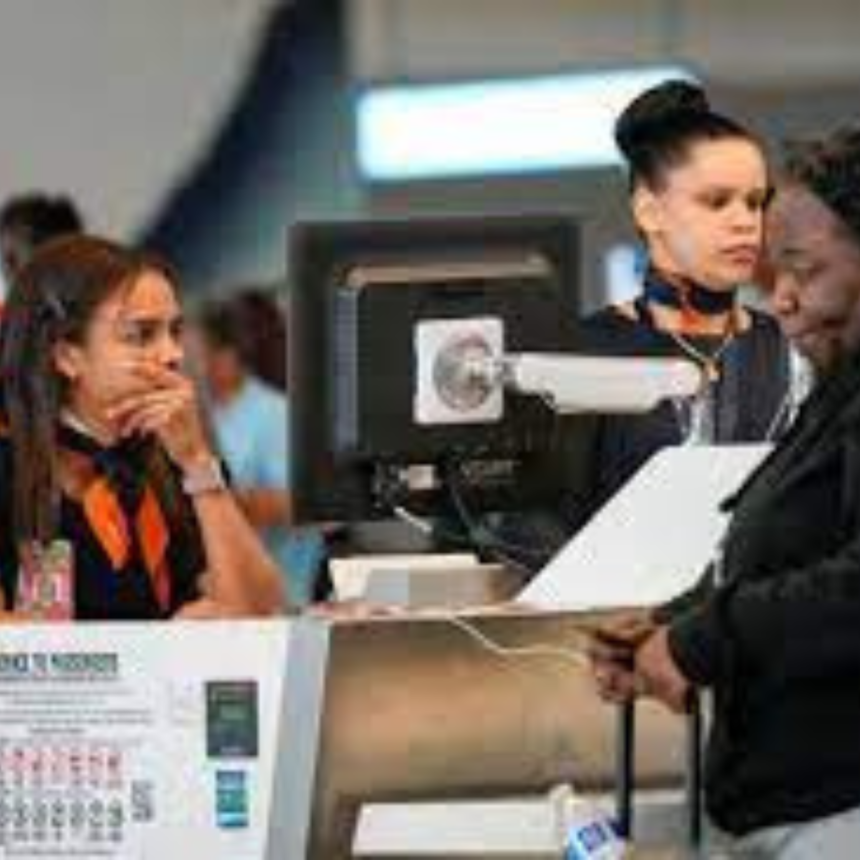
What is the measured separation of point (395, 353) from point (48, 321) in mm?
611

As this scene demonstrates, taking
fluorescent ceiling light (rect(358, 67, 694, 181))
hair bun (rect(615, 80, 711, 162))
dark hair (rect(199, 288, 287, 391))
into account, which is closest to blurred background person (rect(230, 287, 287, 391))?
dark hair (rect(199, 288, 287, 391))

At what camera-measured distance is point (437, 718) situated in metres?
2.91

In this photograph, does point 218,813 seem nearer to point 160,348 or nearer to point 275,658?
point 275,658

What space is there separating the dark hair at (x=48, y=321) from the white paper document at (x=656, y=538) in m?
0.74

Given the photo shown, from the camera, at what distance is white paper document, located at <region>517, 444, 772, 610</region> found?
2.96 metres

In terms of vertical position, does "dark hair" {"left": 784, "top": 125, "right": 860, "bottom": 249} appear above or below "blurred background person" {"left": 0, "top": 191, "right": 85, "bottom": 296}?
above

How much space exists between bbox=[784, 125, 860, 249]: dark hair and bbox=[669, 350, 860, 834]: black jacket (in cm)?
14

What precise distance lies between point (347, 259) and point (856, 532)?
2.77ft

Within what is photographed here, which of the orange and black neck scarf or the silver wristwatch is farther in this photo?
the silver wristwatch

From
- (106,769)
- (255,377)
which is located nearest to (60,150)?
(255,377)

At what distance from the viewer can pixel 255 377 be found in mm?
6309

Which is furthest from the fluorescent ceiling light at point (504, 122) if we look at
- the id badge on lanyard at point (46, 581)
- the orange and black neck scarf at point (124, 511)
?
the id badge on lanyard at point (46, 581)

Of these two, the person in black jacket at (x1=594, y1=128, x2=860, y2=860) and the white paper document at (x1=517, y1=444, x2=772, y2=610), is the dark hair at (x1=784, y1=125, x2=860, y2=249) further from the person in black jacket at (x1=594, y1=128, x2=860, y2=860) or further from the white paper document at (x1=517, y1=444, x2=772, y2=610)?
the white paper document at (x1=517, y1=444, x2=772, y2=610)

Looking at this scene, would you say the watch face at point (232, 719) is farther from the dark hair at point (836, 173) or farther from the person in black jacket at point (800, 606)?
the dark hair at point (836, 173)
